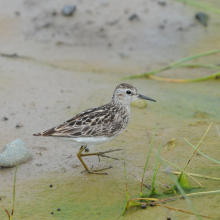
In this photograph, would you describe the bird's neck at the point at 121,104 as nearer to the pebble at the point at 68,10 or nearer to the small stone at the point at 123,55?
the small stone at the point at 123,55

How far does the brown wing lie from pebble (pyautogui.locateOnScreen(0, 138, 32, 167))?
0.54 m

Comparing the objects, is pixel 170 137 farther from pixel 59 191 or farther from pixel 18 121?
pixel 18 121

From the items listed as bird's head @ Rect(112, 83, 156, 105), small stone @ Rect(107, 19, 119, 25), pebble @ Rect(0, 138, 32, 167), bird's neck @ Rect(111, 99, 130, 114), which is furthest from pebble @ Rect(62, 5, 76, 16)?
pebble @ Rect(0, 138, 32, 167)

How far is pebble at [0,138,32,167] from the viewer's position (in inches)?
204

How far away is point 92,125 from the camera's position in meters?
5.21

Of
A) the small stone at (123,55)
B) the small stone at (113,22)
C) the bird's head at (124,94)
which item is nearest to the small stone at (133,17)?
the small stone at (113,22)

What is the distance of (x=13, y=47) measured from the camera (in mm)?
9969

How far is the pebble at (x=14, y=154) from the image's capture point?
517 cm

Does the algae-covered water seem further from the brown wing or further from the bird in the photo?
the brown wing

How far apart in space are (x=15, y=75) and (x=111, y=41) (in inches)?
132

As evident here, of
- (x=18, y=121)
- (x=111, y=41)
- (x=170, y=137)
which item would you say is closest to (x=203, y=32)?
(x=111, y=41)

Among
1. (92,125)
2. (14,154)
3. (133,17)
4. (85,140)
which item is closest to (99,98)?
(92,125)

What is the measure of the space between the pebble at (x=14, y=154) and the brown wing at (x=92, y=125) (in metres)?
0.54

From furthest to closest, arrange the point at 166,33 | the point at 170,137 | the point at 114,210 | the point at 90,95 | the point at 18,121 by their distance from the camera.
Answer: the point at 166,33
the point at 90,95
the point at 18,121
the point at 170,137
the point at 114,210
